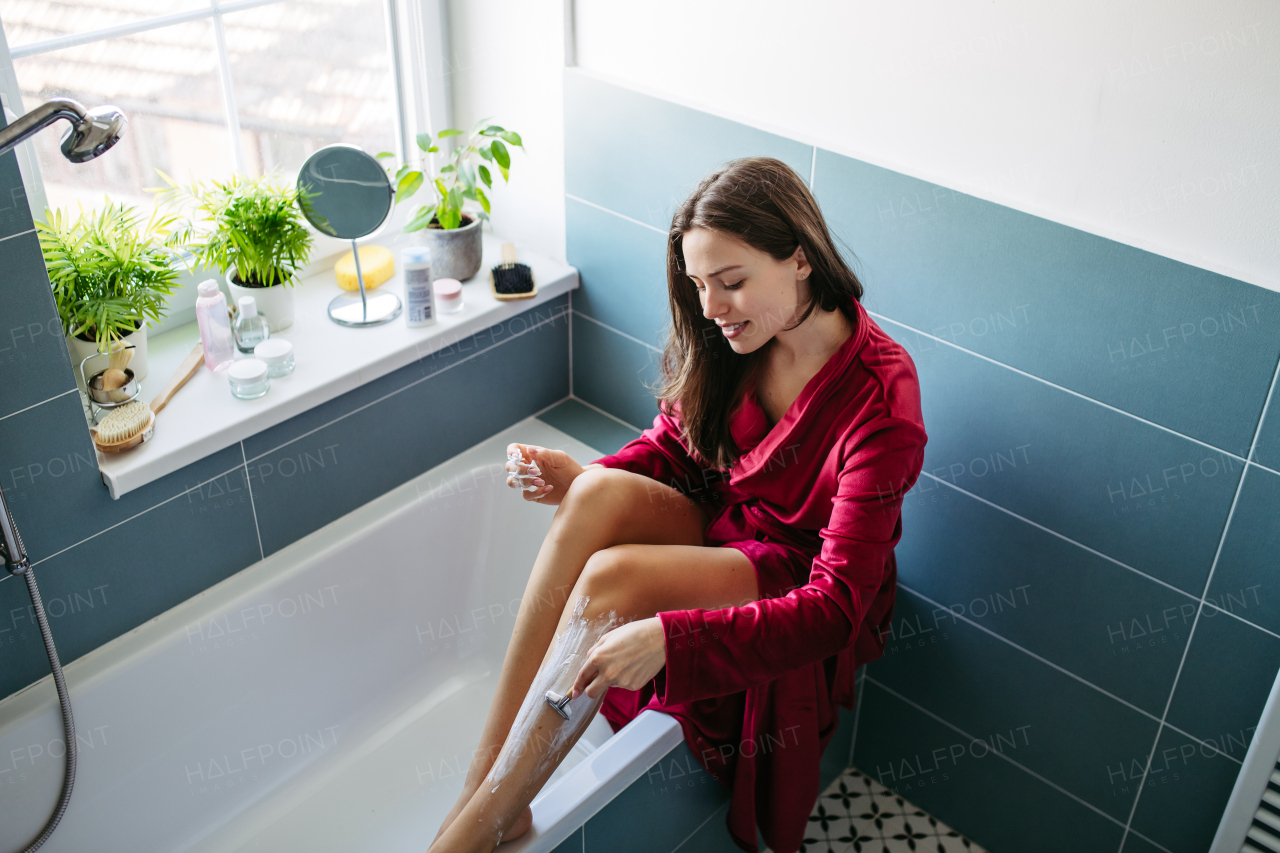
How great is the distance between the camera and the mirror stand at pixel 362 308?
196 centimetres

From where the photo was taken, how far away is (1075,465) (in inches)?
60.9

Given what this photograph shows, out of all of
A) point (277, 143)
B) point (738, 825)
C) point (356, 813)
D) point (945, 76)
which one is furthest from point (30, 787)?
point (945, 76)

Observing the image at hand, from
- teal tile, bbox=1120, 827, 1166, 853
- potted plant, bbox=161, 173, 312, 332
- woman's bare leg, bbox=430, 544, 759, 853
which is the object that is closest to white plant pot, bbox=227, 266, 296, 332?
potted plant, bbox=161, 173, 312, 332

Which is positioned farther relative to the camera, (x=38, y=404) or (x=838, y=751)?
(x=838, y=751)

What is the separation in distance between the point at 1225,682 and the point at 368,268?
5.31 ft

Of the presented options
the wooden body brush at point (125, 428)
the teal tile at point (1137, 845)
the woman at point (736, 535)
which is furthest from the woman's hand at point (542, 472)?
the teal tile at point (1137, 845)

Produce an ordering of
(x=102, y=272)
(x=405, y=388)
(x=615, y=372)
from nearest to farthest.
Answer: (x=102, y=272)
(x=405, y=388)
(x=615, y=372)

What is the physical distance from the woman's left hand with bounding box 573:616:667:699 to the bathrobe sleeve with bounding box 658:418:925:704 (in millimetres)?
18

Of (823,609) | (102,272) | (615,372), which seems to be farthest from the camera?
(615,372)

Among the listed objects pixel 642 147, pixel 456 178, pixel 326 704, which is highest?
pixel 642 147

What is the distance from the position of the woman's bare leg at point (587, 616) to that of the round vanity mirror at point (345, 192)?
31.1 inches

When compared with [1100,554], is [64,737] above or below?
below

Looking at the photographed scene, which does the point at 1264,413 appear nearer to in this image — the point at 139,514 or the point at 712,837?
the point at 712,837

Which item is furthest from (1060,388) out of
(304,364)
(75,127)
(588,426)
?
(75,127)
